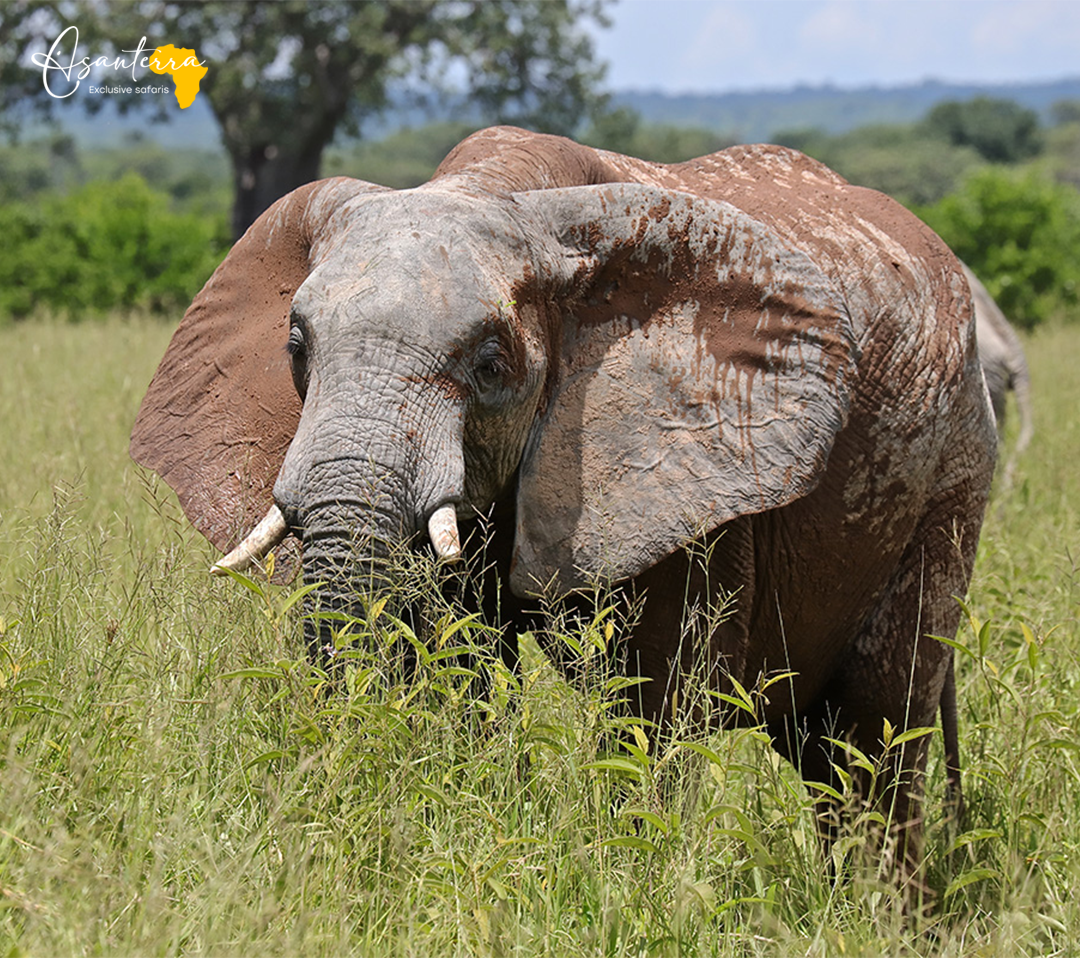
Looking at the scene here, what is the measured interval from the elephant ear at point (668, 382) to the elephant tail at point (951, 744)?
1301 millimetres

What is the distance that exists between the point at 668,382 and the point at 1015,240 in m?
19.3

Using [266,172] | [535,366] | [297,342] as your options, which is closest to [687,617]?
[535,366]

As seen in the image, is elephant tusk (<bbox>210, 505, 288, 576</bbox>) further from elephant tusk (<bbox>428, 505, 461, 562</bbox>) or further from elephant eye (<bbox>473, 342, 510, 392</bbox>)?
elephant eye (<bbox>473, 342, 510, 392</bbox>)

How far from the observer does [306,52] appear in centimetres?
2242

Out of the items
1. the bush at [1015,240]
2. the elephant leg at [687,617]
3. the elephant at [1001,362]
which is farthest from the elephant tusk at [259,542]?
the bush at [1015,240]

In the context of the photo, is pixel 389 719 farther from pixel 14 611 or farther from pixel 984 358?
pixel 984 358

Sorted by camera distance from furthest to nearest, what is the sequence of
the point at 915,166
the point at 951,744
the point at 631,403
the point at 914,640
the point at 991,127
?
the point at 991,127, the point at 915,166, the point at 951,744, the point at 914,640, the point at 631,403

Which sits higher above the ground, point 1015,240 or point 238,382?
point 238,382

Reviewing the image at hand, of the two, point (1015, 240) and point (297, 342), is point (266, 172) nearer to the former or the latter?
point (1015, 240)

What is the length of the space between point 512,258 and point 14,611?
1.63 m

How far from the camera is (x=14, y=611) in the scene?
11.8 ft

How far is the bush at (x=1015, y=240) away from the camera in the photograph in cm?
2025

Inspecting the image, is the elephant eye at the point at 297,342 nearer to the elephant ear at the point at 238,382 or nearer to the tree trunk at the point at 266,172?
the elephant ear at the point at 238,382

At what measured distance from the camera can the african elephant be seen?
307 cm
